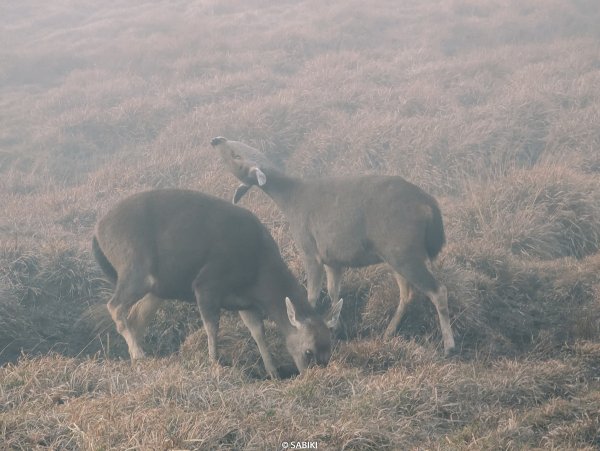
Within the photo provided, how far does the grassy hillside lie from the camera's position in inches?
228

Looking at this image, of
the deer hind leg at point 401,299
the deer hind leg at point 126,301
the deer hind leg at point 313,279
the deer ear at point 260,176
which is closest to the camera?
the deer hind leg at point 126,301

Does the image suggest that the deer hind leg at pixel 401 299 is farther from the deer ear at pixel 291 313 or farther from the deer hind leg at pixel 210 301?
the deer hind leg at pixel 210 301

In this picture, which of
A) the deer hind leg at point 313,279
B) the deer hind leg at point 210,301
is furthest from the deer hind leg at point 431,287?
the deer hind leg at point 210,301

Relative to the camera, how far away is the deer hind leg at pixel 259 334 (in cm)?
755

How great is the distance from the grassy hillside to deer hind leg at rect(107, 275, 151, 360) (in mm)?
275

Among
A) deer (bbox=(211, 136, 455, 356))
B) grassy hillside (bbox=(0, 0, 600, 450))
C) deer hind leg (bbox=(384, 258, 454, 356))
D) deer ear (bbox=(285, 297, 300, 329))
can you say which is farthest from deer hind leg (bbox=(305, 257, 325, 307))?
deer ear (bbox=(285, 297, 300, 329))

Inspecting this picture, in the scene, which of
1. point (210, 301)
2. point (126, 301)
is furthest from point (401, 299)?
point (126, 301)

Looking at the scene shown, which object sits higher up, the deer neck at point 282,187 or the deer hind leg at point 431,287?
the deer neck at point 282,187

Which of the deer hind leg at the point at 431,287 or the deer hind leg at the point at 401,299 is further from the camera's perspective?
the deer hind leg at the point at 401,299

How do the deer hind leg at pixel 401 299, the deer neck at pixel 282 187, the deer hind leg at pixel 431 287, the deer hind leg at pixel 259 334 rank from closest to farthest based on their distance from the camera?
the deer hind leg at pixel 259 334 → the deer hind leg at pixel 431 287 → the deer hind leg at pixel 401 299 → the deer neck at pixel 282 187

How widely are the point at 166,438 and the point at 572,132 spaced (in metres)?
10.2

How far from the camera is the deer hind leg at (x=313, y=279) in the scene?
8.75 metres

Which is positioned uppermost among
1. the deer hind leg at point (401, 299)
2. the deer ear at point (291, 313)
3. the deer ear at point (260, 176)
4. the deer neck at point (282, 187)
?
the deer ear at point (260, 176)

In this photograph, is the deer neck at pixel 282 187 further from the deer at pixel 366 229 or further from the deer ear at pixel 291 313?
the deer ear at pixel 291 313
